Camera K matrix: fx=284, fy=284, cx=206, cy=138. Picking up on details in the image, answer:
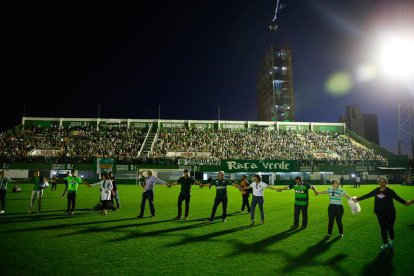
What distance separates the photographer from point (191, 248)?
8.30m

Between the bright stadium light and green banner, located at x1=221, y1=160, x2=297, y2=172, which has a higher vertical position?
the bright stadium light

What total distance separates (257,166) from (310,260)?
3719 centimetres

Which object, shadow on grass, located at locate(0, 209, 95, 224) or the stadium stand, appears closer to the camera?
shadow on grass, located at locate(0, 209, 95, 224)

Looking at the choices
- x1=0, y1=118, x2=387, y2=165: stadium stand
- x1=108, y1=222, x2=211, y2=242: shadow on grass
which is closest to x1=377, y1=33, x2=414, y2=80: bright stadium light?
x1=0, y1=118, x2=387, y2=165: stadium stand

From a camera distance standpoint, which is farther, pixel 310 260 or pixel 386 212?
pixel 386 212

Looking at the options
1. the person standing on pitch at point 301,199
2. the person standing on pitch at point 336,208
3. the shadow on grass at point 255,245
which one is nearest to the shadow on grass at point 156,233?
the shadow on grass at point 255,245

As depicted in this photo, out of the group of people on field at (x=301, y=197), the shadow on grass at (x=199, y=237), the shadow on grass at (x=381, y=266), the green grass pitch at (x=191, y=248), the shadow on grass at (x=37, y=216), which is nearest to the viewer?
the shadow on grass at (x=381, y=266)

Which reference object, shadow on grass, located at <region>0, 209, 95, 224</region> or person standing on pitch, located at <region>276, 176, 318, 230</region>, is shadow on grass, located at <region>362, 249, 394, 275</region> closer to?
person standing on pitch, located at <region>276, 176, 318, 230</region>

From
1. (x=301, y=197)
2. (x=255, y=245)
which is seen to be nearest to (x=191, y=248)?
(x=255, y=245)

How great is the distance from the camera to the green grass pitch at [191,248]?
657cm

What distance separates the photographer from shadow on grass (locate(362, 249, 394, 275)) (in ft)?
21.2

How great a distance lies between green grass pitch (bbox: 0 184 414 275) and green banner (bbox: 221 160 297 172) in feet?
99.7

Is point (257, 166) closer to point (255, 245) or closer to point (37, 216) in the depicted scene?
point (37, 216)

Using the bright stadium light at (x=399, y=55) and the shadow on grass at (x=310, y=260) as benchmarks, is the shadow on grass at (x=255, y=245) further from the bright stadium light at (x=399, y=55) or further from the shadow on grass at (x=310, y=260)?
the bright stadium light at (x=399, y=55)
